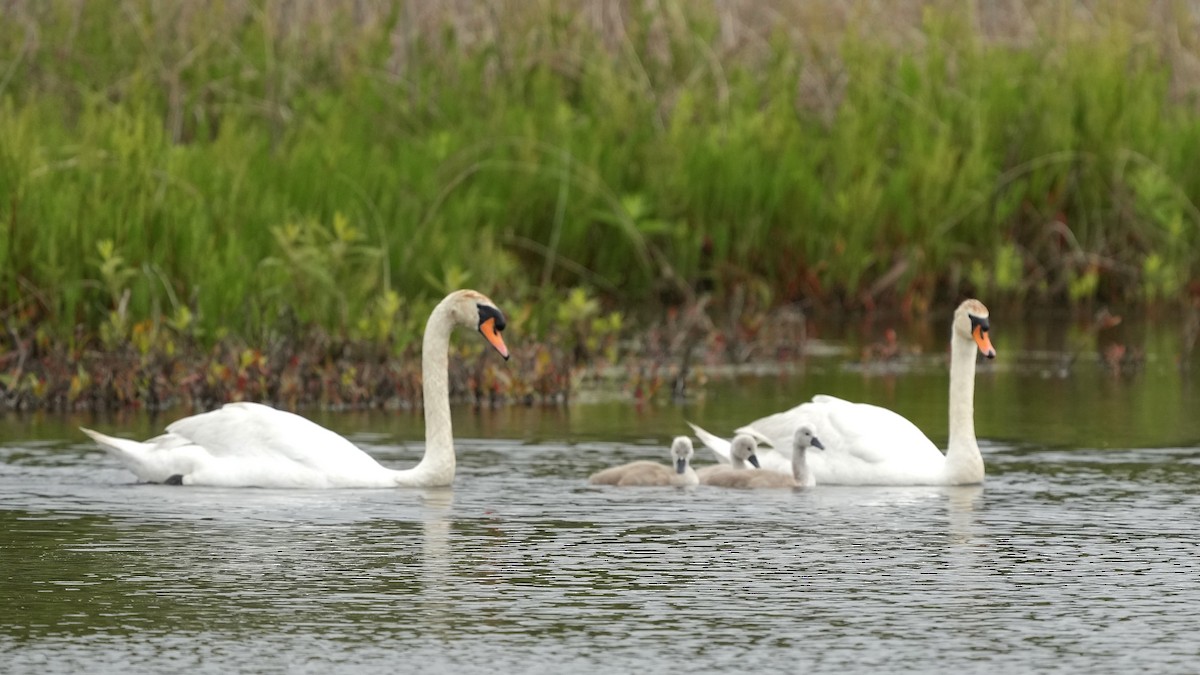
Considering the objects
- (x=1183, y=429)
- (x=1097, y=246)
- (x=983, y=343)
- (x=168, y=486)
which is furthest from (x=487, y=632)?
(x=1097, y=246)

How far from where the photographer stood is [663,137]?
829 inches

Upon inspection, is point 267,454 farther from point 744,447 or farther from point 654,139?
point 654,139

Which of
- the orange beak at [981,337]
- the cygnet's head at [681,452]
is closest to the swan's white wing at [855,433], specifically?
the orange beak at [981,337]

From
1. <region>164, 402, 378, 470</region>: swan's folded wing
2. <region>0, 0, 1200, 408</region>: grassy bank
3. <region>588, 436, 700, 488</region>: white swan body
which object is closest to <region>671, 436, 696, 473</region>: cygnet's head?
<region>588, 436, 700, 488</region>: white swan body

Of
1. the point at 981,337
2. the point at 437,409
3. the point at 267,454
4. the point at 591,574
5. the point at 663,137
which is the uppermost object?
the point at 663,137

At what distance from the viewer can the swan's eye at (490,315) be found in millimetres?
12469

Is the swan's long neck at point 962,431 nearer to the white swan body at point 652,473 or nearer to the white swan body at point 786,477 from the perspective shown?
the white swan body at point 786,477

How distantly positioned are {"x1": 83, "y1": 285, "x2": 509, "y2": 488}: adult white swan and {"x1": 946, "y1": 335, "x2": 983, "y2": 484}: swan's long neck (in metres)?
2.03

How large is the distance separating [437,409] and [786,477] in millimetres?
1586

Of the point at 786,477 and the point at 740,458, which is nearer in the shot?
the point at 786,477

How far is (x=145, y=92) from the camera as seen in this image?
1998 centimetres

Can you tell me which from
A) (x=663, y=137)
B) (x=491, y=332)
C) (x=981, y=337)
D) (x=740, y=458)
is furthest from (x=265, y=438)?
(x=663, y=137)

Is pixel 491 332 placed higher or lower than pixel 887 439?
higher

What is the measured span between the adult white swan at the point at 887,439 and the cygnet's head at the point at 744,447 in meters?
0.19
